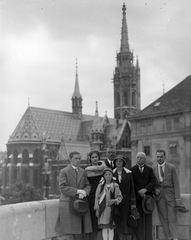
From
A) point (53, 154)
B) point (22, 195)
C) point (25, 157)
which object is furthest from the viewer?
point (53, 154)

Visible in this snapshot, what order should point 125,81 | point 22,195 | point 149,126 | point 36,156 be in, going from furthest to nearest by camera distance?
point 125,81 < point 36,156 < point 22,195 < point 149,126

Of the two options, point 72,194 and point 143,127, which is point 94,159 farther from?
point 143,127

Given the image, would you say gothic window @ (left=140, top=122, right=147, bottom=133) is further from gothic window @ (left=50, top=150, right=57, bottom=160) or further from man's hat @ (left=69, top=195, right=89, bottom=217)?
A: man's hat @ (left=69, top=195, right=89, bottom=217)

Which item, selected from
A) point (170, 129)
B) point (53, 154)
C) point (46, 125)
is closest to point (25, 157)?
point (53, 154)

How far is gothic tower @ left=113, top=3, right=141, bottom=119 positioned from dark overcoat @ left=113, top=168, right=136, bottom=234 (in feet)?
260

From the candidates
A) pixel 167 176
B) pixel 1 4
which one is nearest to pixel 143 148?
pixel 1 4

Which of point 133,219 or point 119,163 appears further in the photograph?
point 119,163

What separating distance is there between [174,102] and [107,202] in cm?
3330

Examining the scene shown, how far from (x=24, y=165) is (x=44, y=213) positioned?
6396 cm

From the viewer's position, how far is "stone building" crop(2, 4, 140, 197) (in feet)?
219

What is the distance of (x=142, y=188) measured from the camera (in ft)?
20.5

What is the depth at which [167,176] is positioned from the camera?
673 cm

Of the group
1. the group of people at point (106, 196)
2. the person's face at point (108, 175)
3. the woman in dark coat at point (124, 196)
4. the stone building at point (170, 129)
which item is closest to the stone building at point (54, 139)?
the stone building at point (170, 129)

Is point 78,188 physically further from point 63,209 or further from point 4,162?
point 4,162
